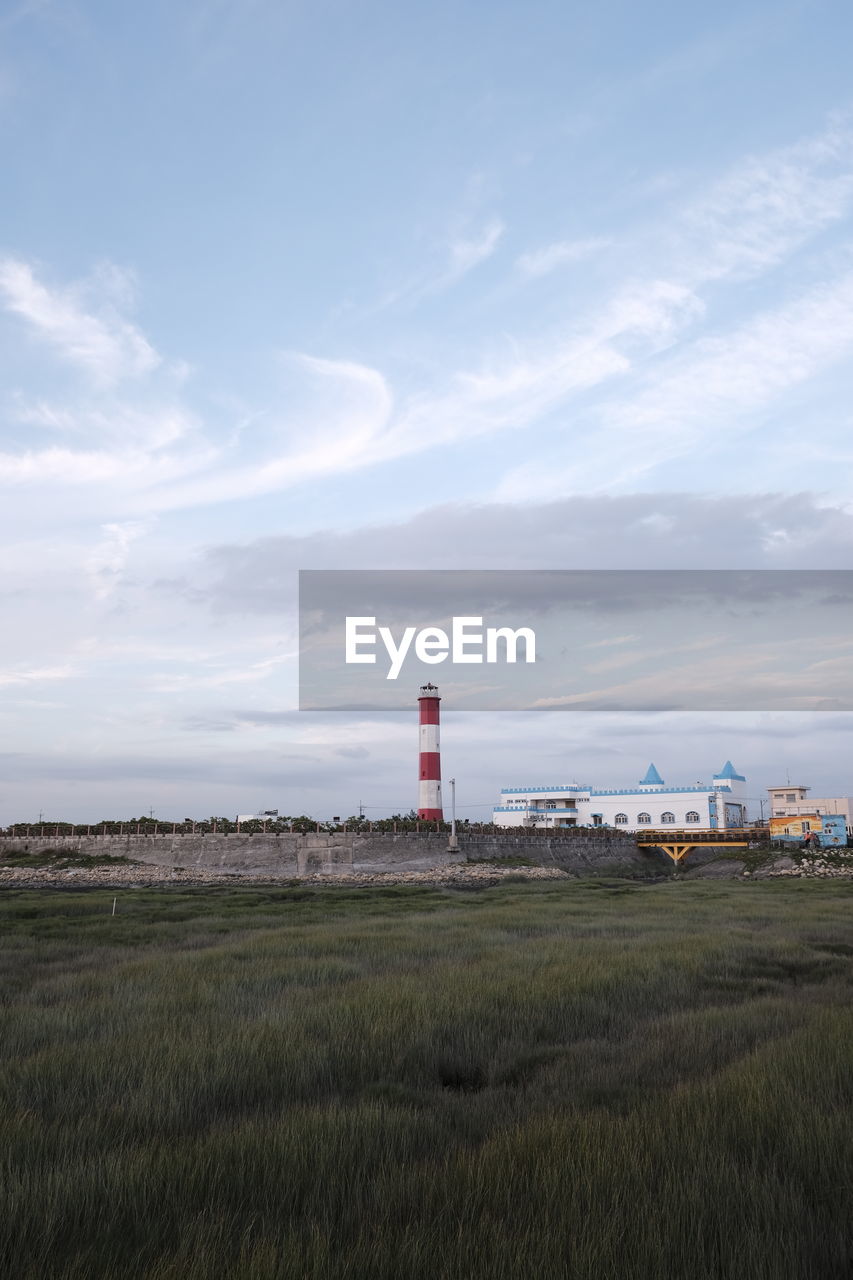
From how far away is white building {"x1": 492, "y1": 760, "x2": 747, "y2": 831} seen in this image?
81062 millimetres

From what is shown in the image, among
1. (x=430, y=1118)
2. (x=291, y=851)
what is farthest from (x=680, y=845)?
(x=430, y=1118)

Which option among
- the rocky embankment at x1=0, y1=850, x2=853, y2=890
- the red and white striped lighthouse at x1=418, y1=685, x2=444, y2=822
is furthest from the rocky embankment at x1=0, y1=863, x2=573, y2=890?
the red and white striped lighthouse at x1=418, y1=685, x2=444, y2=822

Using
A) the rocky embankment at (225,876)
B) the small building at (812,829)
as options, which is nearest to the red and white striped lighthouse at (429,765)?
the rocky embankment at (225,876)

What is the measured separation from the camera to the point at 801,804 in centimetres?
8606

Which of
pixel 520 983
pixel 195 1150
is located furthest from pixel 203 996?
pixel 195 1150

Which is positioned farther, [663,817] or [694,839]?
[663,817]

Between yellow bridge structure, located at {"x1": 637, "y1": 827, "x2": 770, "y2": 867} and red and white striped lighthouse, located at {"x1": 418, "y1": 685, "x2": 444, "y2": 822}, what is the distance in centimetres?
A: 1982

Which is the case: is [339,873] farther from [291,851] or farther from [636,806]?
[636,806]

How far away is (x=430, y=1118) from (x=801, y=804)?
8897cm

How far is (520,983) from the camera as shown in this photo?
35.7 ft

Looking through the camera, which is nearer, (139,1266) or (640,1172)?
(139,1266)

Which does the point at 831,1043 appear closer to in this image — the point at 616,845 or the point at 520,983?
the point at 520,983

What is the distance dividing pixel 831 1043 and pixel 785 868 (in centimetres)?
5312

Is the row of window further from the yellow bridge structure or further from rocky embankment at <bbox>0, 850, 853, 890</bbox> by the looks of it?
rocky embankment at <bbox>0, 850, 853, 890</bbox>
